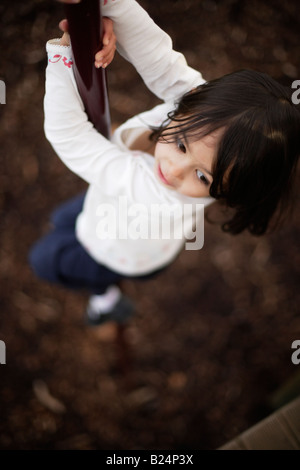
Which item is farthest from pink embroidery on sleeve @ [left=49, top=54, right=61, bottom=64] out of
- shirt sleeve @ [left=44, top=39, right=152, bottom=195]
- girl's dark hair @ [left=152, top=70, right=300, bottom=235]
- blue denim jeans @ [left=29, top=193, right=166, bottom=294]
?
blue denim jeans @ [left=29, top=193, right=166, bottom=294]

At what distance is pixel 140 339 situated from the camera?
4.55 feet

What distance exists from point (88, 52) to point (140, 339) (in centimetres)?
113

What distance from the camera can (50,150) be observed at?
147 cm

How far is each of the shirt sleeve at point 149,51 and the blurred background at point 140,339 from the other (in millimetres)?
669

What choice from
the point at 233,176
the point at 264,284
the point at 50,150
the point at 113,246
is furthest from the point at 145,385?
the point at 233,176

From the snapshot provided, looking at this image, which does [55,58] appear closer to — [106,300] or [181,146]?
[181,146]

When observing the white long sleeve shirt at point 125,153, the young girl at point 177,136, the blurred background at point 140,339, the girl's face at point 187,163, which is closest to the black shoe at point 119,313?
the blurred background at point 140,339

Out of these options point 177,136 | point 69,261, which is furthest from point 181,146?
point 69,261

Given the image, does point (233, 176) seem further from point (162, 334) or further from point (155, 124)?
point (162, 334)

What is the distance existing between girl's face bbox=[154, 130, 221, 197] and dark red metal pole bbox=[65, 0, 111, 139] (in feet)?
0.34

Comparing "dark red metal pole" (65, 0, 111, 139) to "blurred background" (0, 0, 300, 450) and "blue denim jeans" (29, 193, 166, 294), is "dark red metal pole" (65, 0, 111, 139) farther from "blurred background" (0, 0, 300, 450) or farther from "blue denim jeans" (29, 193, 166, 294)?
"blurred background" (0, 0, 300, 450)

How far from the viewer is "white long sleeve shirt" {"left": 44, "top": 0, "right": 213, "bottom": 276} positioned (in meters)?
0.44

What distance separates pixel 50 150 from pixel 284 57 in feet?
3.07
